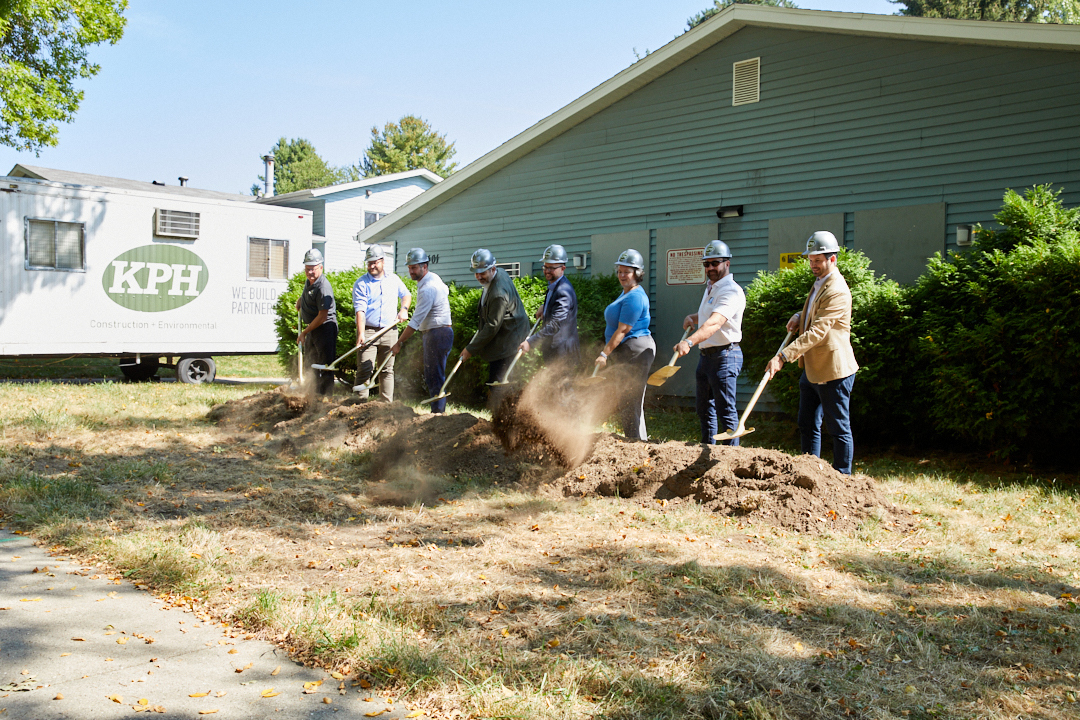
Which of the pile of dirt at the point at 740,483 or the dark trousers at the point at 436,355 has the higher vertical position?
the dark trousers at the point at 436,355

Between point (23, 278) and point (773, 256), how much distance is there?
11.6m

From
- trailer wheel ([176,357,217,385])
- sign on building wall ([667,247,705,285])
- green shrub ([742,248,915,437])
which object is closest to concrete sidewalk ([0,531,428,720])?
green shrub ([742,248,915,437])

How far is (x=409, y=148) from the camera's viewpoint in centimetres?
5744

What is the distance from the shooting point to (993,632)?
3543mm

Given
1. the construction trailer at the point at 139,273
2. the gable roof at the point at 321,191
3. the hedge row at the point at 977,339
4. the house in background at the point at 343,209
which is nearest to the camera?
the hedge row at the point at 977,339

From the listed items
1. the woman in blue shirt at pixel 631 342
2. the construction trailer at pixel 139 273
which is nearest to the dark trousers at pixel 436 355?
the woman in blue shirt at pixel 631 342

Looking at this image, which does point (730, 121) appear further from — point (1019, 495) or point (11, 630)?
point (11, 630)

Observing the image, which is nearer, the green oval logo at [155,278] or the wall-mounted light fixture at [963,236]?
the wall-mounted light fixture at [963,236]

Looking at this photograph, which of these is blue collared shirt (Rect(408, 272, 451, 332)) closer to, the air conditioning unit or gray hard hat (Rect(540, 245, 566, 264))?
gray hard hat (Rect(540, 245, 566, 264))

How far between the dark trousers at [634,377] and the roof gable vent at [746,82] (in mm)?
6324

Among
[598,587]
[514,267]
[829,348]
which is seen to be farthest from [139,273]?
[598,587]

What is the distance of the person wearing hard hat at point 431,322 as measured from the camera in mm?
8766

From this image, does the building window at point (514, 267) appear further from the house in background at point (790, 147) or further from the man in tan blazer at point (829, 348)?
the man in tan blazer at point (829, 348)

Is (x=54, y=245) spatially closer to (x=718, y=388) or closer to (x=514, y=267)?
(x=514, y=267)
